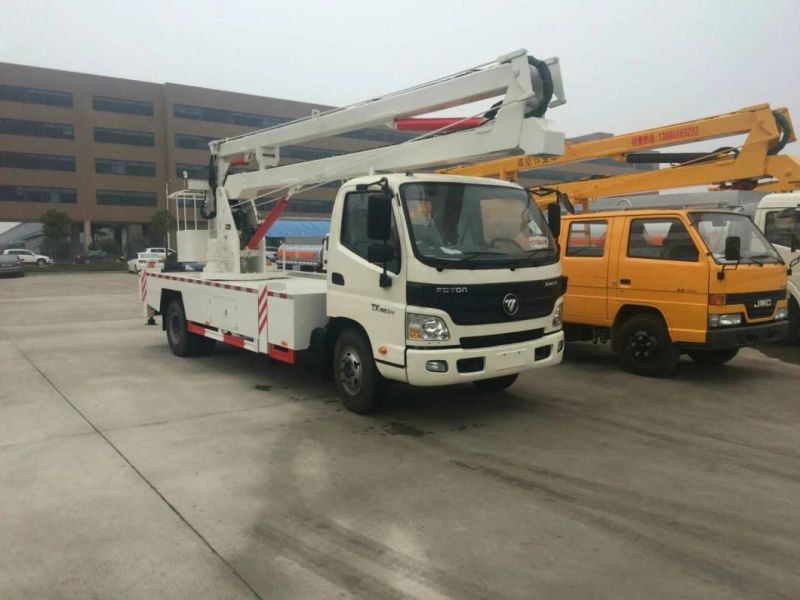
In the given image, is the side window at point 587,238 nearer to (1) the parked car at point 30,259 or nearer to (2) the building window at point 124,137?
(1) the parked car at point 30,259

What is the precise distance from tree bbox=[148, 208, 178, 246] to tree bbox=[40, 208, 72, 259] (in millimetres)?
7127

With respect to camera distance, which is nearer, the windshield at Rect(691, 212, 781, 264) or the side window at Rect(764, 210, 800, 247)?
the windshield at Rect(691, 212, 781, 264)

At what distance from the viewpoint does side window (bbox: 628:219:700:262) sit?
25.0 ft

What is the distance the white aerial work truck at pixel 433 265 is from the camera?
5480 millimetres

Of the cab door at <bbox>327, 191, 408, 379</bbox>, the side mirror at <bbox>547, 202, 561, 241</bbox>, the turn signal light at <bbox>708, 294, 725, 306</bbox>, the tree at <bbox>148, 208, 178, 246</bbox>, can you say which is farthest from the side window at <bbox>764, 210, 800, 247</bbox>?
the tree at <bbox>148, 208, 178, 246</bbox>

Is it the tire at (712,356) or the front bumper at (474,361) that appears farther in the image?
the tire at (712,356)

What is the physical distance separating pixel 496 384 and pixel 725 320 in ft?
9.39

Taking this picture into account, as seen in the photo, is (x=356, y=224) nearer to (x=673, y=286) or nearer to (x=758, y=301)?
(x=673, y=286)

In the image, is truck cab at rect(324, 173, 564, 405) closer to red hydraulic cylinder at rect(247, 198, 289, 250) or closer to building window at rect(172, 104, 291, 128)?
red hydraulic cylinder at rect(247, 198, 289, 250)

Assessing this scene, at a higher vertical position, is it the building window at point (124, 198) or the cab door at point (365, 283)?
the building window at point (124, 198)

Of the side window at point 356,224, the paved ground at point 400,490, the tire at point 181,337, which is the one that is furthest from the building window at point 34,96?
the side window at point 356,224

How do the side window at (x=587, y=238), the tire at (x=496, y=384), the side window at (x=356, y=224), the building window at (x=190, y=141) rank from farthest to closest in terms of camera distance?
1. the building window at (x=190, y=141)
2. the side window at (x=587, y=238)
3. the tire at (x=496, y=384)
4. the side window at (x=356, y=224)

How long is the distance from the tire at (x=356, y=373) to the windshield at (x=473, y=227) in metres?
1.23

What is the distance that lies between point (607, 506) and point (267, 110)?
6994 centimetres
